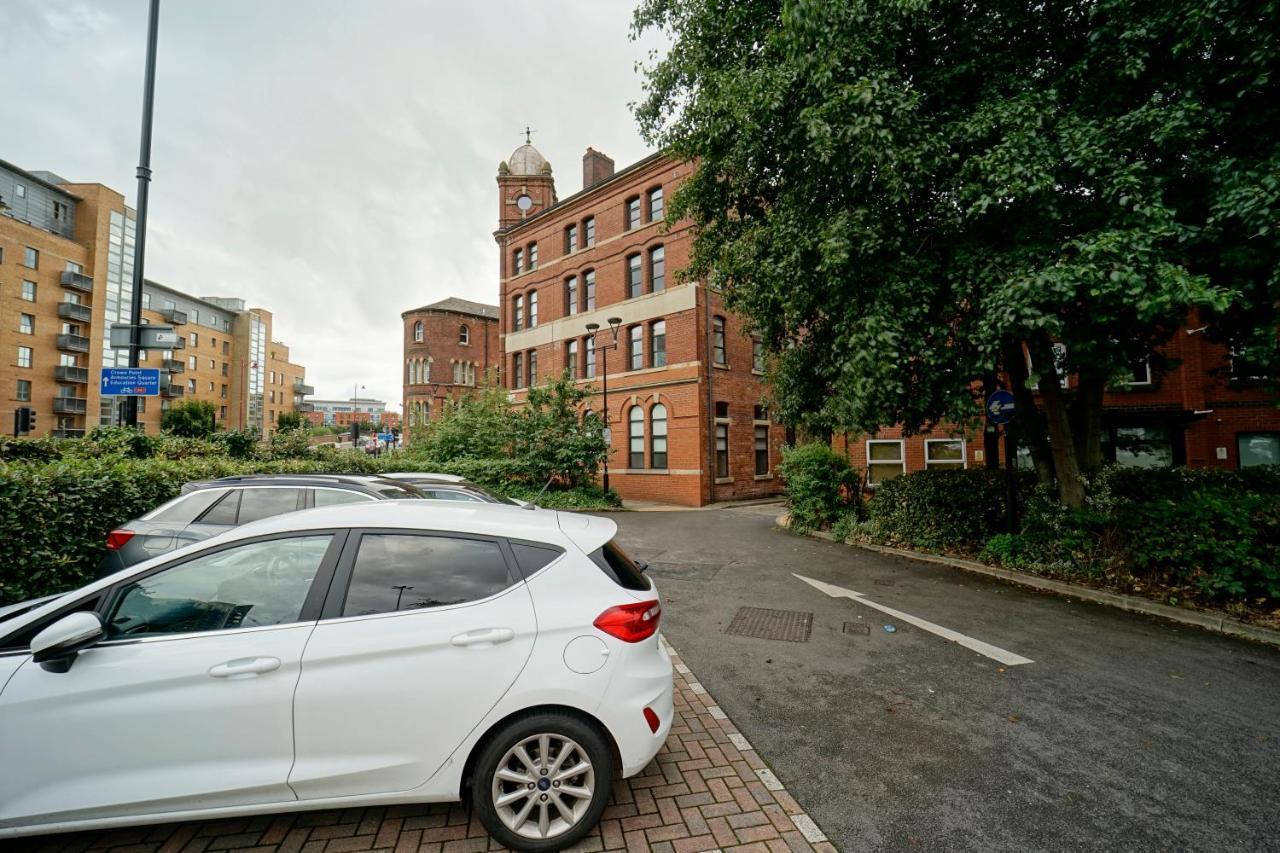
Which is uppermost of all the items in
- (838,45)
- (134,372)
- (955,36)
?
(955,36)

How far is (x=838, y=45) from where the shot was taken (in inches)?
258

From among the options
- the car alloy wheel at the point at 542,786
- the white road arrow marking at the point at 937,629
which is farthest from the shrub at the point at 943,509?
the car alloy wheel at the point at 542,786

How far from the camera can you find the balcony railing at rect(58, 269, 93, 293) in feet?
137

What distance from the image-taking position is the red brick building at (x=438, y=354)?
44.7m

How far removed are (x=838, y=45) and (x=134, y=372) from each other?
11.1 meters

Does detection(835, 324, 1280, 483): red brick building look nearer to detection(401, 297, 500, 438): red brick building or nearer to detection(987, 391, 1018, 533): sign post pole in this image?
detection(987, 391, 1018, 533): sign post pole

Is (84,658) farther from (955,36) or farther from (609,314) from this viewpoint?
(609,314)

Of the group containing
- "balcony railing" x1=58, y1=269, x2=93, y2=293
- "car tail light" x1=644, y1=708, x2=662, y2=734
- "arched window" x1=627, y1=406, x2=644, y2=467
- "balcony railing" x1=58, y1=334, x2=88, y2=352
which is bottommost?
"car tail light" x1=644, y1=708, x2=662, y2=734

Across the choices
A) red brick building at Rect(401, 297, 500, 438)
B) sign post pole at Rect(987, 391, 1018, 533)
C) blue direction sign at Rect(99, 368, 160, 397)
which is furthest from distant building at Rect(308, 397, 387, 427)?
sign post pole at Rect(987, 391, 1018, 533)

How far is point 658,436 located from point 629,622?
19.3 metres

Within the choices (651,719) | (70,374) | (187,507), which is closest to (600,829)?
(651,719)

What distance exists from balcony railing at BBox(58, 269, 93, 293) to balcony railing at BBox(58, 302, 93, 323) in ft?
4.74

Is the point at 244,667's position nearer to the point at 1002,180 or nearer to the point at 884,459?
the point at 1002,180

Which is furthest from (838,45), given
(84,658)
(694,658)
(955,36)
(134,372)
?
(134,372)
